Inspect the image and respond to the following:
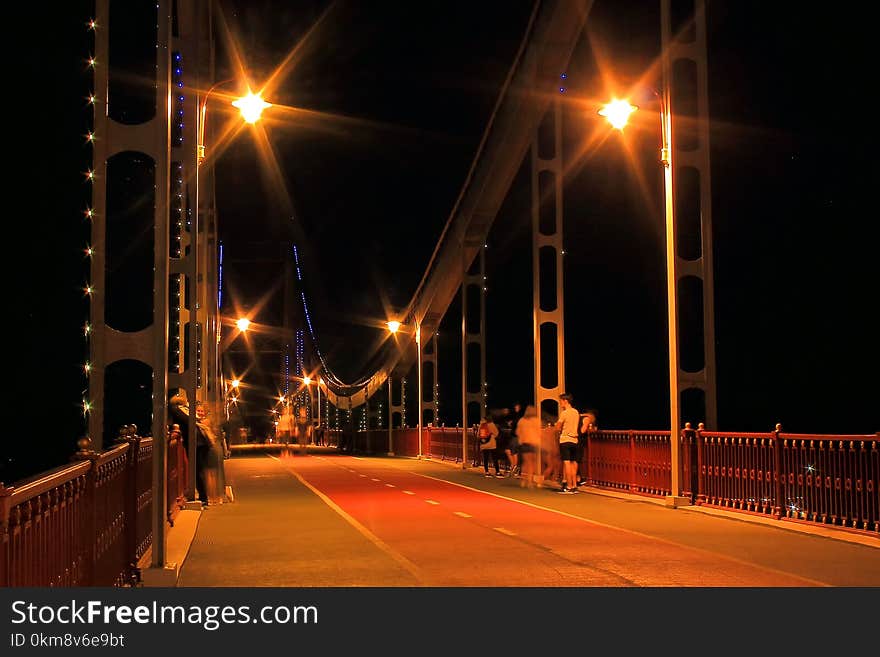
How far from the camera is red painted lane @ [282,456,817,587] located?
10.1 metres

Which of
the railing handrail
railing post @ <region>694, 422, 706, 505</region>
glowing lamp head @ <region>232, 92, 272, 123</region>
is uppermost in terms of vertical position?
glowing lamp head @ <region>232, 92, 272, 123</region>

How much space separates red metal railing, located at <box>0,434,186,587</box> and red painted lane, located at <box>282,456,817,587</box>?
2.60 metres

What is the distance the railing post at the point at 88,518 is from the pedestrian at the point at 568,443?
15027mm

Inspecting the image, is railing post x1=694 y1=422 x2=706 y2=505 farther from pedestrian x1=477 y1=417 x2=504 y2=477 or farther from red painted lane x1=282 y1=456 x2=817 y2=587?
pedestrian x1=477 y1=417 x2=504 y2=477

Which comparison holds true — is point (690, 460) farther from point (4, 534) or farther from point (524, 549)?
point (4, 534)

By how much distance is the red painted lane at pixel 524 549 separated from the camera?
10.1 metres

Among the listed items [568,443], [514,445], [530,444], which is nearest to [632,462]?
[568,443]

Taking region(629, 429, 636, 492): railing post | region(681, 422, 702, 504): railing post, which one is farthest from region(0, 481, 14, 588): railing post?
region(629, 429, 636, 492): railing post

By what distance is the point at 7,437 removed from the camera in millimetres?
16781

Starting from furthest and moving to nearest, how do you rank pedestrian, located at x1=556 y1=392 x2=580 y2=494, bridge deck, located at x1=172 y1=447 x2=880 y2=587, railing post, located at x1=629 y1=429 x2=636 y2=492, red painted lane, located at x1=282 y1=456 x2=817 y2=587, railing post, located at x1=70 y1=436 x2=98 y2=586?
pedestrian, located at x1=556 y1=392 x2=580 y2=494
railing post, located at x1=629 y1=429 x2=636 y2=492
bridge deck, located at x1=172 y1=447 x2=880 y2=587
red painted lane, located at x1=282 y1=456 x2=817 y2=587
railing post, located at x1=70 y1=436 x2=98 y2=586

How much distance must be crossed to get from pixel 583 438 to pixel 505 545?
41.3ft

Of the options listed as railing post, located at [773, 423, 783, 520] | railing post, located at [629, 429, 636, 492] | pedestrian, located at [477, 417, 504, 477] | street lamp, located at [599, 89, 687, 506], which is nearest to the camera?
railing post, located at [773, 423, 783, 520]
